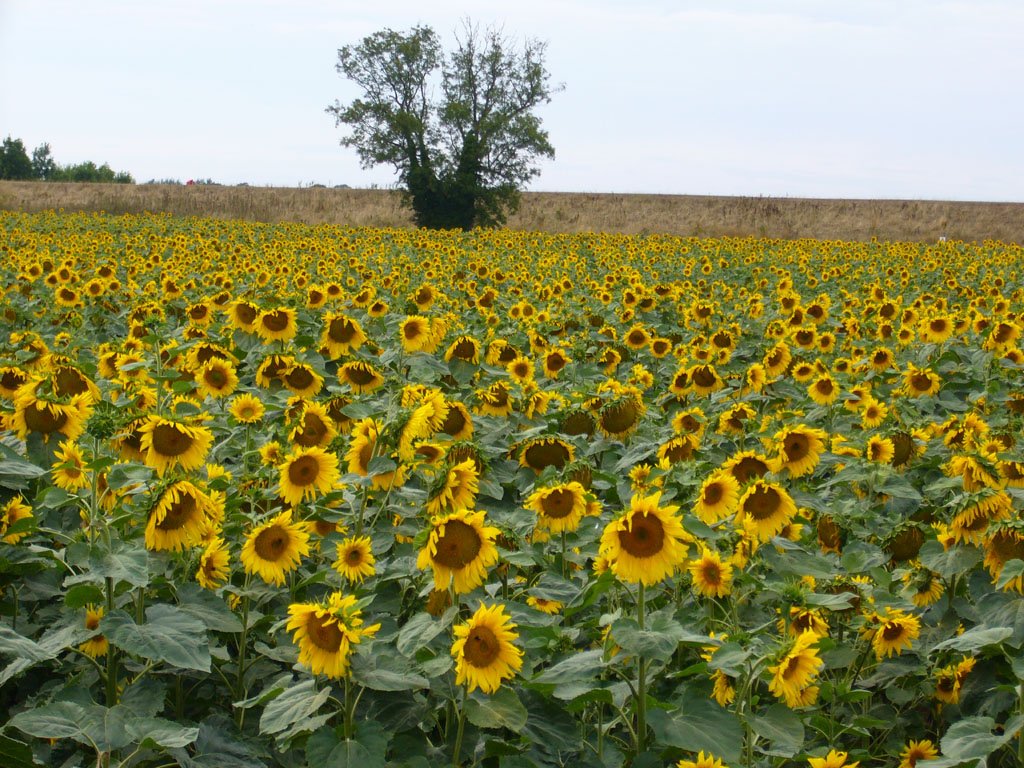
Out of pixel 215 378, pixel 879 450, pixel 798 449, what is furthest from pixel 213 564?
pixel 879 450

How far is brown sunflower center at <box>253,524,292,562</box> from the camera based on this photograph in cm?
277

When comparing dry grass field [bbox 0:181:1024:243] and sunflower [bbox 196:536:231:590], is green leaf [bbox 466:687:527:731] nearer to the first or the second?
sunflower [bbox 196:536:231:590]

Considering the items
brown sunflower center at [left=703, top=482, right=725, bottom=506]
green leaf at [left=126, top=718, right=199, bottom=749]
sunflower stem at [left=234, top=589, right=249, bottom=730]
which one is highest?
brown sunflower center at [left=703, top=482, right=725, bottom=506]

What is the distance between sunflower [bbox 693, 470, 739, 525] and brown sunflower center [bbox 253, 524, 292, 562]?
4.43 ft

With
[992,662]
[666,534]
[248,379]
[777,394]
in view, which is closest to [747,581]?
[666,534]

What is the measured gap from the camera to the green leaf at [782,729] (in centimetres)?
229

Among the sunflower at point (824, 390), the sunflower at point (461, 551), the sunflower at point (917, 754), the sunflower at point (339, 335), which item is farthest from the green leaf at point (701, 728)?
the sunflower at point (824, 390)

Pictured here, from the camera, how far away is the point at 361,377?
4.49m

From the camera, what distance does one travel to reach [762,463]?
3.27 meters

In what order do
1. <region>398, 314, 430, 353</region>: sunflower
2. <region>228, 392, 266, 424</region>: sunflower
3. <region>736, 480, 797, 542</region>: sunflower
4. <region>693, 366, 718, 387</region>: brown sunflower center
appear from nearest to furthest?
<region>736, 480, 797, 542</region>: sunflower → <region>228, 392, 266, 424</region>: sunflower → <region>398, 314, 430, 353</region>: sunflower → <region>693, 366, 718, 387</region>: brown sunflower center

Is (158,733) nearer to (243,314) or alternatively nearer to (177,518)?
(177,518)

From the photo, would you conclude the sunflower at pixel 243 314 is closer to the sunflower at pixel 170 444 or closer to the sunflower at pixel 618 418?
the sunflower at pixel 618 418

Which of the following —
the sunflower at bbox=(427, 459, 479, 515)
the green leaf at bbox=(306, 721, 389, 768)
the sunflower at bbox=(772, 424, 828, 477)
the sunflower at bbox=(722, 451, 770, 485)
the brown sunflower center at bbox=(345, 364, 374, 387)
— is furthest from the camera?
the brown sunflower center at bbox=(345, 364, 374, 387)

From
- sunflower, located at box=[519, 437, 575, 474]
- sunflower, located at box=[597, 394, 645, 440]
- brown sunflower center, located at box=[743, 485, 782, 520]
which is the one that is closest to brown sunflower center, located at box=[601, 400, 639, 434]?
sunflower, located at box=[597, 394, 645, 440]
